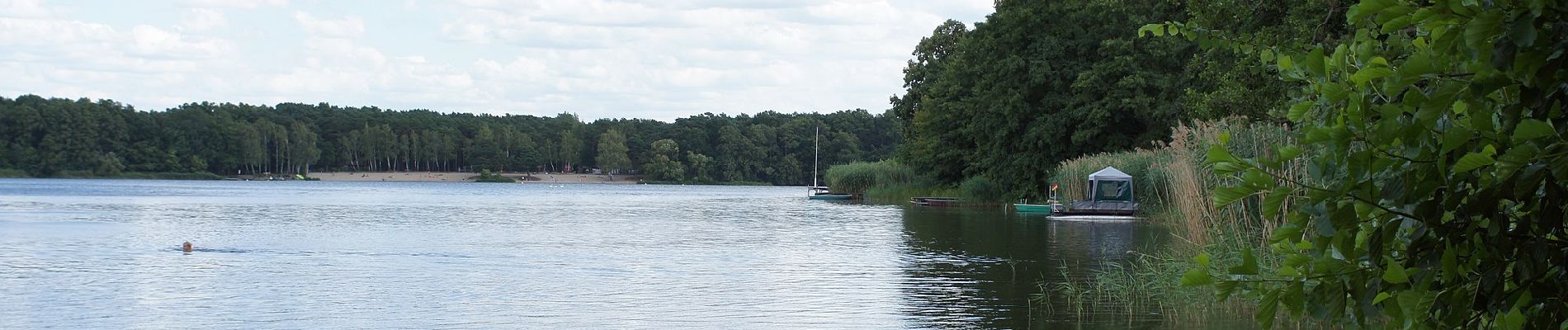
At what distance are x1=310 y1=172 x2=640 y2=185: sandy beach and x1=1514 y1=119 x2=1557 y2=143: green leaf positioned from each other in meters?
151

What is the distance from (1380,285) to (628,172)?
519 feet

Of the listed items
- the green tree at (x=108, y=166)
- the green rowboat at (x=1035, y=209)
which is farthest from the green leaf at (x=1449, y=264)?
the green tree at (x=108, y=166)

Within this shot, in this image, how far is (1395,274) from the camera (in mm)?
2928

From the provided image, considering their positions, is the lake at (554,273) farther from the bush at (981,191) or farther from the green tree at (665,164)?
the green tree at (665,164)

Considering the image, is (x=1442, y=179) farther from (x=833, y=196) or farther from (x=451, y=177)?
(x=451, y=177)

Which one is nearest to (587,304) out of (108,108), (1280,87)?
(1280,87)

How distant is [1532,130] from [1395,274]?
0.42 m

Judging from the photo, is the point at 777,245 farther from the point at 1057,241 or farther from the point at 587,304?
the point at 587,304

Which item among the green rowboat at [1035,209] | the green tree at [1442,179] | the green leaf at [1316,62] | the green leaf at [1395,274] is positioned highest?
the green leaf at [1316,62]

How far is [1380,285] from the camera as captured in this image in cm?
304

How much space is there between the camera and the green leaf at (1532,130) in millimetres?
2625

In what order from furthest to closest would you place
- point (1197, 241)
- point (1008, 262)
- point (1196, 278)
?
1. point (1008, 262)
2. point (1197, 241)
3. point (1196, 278)

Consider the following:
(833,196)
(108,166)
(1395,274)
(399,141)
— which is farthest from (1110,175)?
(399,141)

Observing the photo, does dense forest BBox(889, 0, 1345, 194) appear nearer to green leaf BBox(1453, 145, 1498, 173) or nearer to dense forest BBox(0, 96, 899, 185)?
green leaf BBox(1453, 145, 1498, 173)
